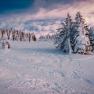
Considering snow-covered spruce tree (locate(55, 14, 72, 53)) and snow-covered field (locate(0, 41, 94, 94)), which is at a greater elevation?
snow-covered spruce tree (locate(55, 14, 72, 53))

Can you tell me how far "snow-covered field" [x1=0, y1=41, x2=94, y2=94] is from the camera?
22.0m

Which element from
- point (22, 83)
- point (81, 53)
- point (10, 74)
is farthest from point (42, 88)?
point (81, 53)

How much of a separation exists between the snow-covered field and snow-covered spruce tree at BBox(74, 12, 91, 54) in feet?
15.9

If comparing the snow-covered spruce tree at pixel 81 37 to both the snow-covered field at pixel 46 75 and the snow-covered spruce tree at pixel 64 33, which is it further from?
the snow-covered field at pixel 46 75

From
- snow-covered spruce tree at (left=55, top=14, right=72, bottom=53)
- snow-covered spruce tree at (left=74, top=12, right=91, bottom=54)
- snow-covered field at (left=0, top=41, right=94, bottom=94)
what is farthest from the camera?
snow-covered spruce tree at (left=55, top=14, right=72, bottom=53)

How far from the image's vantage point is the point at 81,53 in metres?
41.6

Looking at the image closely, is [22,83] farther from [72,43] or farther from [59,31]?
[59,31]

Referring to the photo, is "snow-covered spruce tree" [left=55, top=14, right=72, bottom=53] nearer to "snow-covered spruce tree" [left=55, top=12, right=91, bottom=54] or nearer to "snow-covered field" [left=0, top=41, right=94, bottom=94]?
"snow-covered spruce tree" [left=55, top=12, right=91, bottom=54]

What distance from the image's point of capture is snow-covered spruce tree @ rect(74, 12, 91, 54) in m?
41.4

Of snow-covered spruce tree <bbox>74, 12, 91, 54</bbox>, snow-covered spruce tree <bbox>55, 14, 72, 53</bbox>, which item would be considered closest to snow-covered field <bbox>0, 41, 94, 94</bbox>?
snow-covered spruce tree <bbox>74, 12, 91, 54</bbox>

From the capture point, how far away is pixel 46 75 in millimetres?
26844

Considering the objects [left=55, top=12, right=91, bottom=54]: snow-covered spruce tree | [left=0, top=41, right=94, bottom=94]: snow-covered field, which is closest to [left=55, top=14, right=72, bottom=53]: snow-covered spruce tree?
[left=55, top=12, right=91, bottom=54]: snow-covered spruce tree

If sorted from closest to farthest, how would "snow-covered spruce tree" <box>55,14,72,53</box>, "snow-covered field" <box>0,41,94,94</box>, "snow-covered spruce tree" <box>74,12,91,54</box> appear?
1. "snow-covered field" <box>0,41,94,94</box>
2. "snow-covered spruce tree" <box>74,12,91,54</box>
3. "snow-covered spruce tree" <box>55,14,72,53</box>

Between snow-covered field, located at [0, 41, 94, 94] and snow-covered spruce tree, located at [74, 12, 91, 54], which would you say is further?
snow-covered spruce tree, located at [74, 12, 91, 54]
